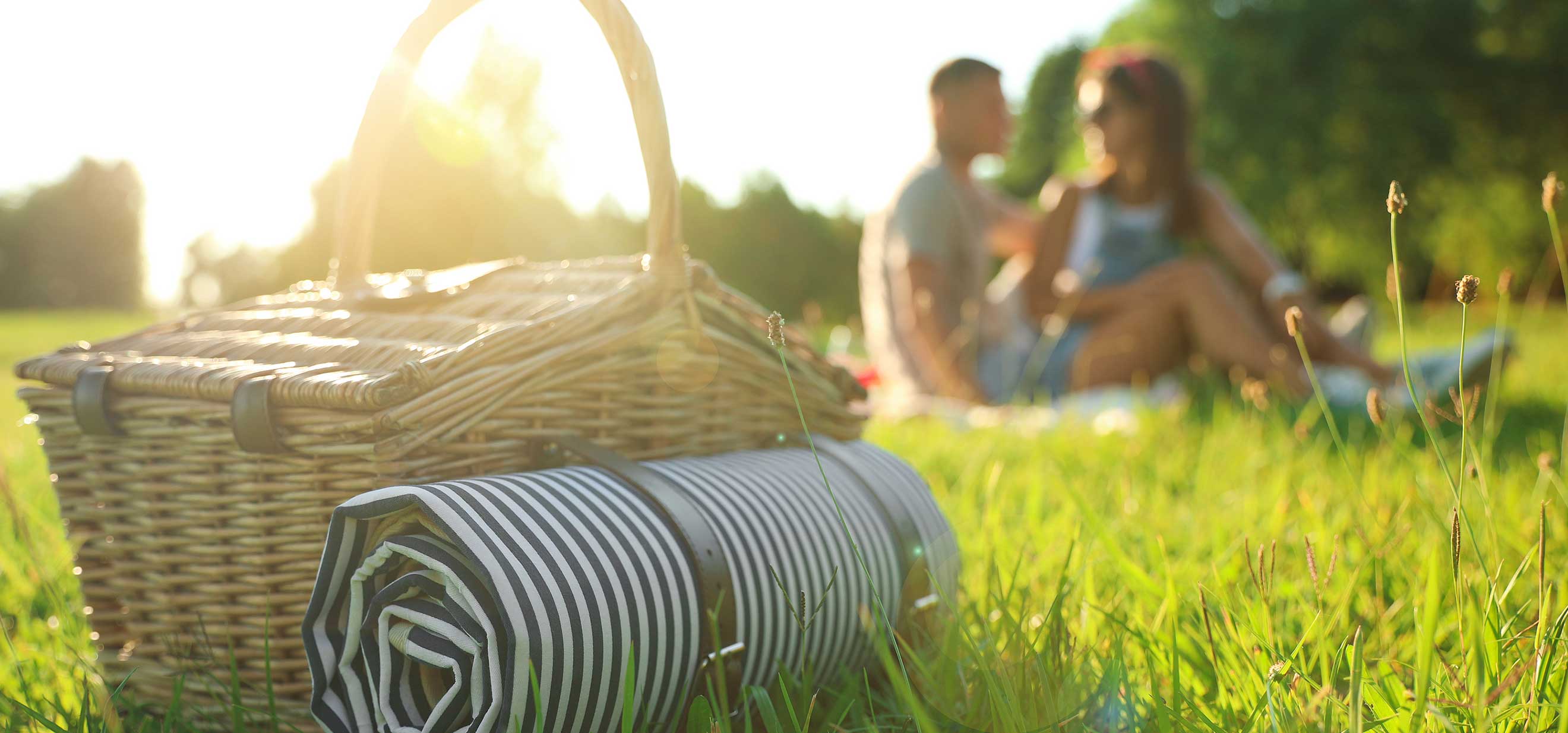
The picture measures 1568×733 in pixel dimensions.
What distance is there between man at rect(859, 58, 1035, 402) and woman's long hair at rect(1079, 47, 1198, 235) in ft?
1.72

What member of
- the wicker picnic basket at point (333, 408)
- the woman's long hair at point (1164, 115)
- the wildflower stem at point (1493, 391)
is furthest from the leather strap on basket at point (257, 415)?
the woman's long hair at point (1164, 115)

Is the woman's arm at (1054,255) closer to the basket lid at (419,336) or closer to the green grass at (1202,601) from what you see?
the green grass at (1202,601)

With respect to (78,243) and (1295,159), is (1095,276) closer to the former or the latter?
(1295,159)

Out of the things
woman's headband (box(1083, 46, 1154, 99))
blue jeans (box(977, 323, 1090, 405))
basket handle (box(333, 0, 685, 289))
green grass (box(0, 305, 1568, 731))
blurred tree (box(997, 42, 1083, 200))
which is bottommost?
blue jeans (box(977, 323, 1090, 405))

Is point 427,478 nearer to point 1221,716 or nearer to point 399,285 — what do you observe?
point 399,285

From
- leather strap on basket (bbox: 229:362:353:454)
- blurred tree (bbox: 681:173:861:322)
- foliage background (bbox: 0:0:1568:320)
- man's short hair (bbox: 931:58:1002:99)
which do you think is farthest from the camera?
foliage background (bbox: 0:0:1568:320)

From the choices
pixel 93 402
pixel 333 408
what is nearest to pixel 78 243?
pixel 93 402

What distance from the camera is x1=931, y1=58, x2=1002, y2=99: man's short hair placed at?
14.4 feet

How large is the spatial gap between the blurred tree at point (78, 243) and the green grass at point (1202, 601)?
44.4 m

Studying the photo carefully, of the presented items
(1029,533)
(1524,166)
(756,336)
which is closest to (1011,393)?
(1029,533)

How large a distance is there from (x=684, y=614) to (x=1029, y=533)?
3.54ft

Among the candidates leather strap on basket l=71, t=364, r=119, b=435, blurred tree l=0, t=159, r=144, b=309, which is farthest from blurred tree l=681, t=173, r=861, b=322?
blurred tree l=0, t=159, r=144, b=309

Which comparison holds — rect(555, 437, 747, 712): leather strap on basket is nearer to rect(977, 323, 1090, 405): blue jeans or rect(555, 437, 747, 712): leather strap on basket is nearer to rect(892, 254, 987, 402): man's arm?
rect(892, 254, 987, 402): man's arm

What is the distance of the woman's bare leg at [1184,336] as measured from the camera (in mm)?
3803
